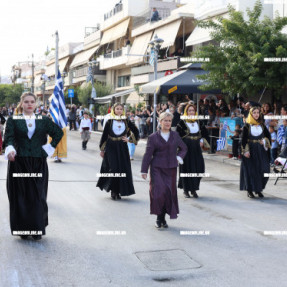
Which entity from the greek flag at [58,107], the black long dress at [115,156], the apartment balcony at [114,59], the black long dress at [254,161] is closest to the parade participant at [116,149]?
the black long dress at [115,156]

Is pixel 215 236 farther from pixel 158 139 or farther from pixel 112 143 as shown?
pixel 112 143

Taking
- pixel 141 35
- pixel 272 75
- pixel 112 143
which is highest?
pixel 141 35

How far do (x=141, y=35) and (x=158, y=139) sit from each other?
34.9m

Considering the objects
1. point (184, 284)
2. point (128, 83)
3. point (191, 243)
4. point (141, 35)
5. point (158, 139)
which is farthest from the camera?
point (128, 83)

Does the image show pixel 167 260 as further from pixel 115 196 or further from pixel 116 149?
pixel 116 149

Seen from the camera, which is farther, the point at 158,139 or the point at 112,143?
the point at 112,143

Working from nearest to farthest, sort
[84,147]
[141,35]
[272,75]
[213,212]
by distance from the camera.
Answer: [213,212] → [272,75] → [84,147] → [141,35]

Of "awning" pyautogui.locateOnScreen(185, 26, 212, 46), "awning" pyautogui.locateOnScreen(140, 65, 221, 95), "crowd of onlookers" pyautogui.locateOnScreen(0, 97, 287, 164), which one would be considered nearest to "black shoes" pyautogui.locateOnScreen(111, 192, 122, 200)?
"crowd of onlookers" pyautogui.locateOnScreen(0, 97, 287, 164)

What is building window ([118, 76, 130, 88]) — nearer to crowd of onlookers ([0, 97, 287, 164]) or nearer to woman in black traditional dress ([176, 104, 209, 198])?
crowd of onlookers ([0, 97, 287, 164])

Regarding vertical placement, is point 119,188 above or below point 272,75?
below

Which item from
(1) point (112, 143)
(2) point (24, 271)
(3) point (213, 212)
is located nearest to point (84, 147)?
(1) point (112, 143)

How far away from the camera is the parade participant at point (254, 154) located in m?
10.1

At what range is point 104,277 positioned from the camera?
16.5 feet

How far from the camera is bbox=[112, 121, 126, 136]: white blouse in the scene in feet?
32.7
